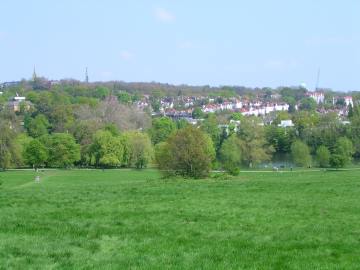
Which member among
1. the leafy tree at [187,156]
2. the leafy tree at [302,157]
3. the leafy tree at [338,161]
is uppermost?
the leafy tree at [187,156]

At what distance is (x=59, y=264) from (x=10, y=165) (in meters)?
77.2

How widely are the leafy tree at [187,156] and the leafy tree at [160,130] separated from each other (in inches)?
2762

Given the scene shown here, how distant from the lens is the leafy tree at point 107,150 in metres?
88.6

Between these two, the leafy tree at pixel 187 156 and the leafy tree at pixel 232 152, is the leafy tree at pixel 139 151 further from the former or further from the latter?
the leafy tree at pixel 187 156

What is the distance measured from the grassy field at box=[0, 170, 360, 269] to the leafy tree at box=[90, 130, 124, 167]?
6853 centimetres

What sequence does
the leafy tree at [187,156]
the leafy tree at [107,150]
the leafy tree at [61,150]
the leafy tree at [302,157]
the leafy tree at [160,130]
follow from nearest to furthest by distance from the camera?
the leafy tree at [187,156], the leafy tree at [302,157], the leafy tree at [61,150], the leafy tree at [107,150], the leafy tree at [160,130]

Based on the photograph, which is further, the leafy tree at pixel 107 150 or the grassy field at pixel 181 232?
the leafy tree at pixel 107 150

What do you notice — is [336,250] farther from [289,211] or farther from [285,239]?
[289,211]

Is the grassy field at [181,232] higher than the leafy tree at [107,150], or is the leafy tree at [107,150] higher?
the grassy field at [181,232]

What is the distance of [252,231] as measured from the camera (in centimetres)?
1295

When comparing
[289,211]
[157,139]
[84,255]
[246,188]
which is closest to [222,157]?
[157,139]

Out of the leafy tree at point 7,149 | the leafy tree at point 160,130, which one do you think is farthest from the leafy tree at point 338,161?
the leafy tree at point 7,149

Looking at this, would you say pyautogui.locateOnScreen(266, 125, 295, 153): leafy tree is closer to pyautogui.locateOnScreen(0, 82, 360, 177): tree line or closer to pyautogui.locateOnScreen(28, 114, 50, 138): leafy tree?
pyautogui.locateOnScreen(0, 82, 360, 177): tree line

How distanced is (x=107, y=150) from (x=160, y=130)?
32753 mm
